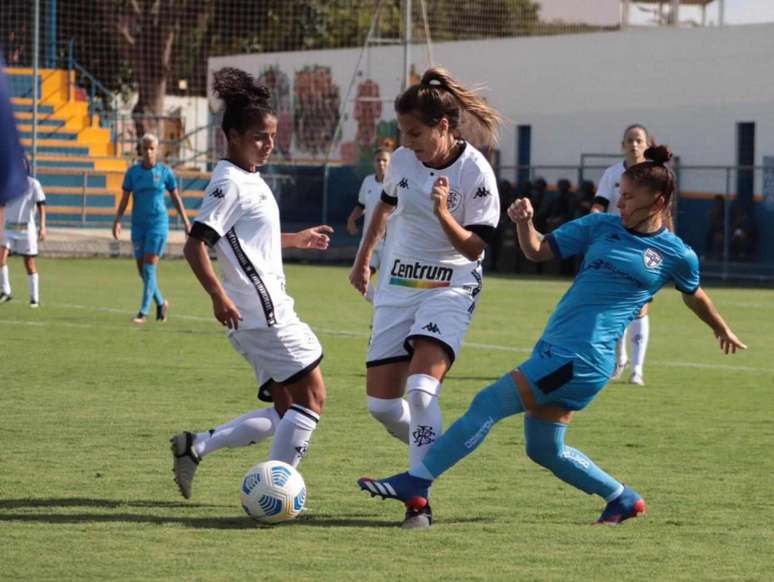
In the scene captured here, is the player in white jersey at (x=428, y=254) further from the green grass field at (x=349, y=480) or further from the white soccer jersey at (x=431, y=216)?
the green grass field at (x=349, y=480)

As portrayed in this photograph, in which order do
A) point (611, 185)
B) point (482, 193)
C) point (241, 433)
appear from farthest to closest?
point (611, 185)
point (241, 433)
point (482, 193)

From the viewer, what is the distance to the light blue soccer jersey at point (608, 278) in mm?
6836

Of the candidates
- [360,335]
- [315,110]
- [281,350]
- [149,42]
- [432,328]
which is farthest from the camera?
[149,42]

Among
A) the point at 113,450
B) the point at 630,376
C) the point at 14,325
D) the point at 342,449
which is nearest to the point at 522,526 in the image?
the point at 342,449

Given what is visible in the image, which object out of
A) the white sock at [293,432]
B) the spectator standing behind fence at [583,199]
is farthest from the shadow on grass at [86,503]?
the spectator standing behind fence at [583,199]

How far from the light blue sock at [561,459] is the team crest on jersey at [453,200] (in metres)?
1.05

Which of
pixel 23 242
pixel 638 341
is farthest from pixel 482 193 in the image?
pixel 23 242

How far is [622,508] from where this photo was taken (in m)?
7.03

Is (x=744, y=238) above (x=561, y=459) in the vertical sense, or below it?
below

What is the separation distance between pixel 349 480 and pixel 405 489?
4.41 feet

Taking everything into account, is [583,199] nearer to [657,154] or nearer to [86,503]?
[657,154]

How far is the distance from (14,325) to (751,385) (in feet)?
26.9

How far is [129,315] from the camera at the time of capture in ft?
62.5

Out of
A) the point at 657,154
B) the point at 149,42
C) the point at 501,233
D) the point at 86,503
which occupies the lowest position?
the point at 501,233
